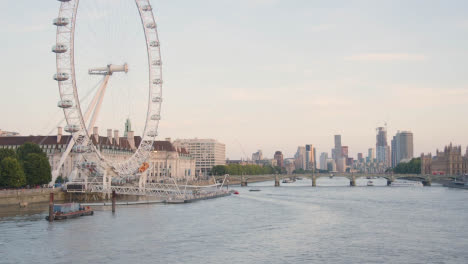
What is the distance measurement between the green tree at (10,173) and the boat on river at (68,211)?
603 inches

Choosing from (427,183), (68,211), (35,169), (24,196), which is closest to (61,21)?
(68,211)

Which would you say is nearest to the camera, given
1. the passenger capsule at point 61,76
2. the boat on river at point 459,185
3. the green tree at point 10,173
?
the passenger capsule at point 61,76

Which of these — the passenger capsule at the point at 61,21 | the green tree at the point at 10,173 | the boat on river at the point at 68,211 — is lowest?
the boat on river at the point at 68,211

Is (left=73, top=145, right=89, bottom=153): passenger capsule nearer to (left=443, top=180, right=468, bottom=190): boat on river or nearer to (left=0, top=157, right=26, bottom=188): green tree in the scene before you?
(left=0, top=157, right=26, bottom=188): green tree

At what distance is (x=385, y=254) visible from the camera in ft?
133

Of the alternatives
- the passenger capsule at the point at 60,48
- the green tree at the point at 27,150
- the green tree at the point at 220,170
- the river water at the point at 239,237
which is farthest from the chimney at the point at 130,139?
the passenger capsule at the point at 60,48

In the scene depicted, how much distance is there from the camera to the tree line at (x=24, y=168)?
246 ft

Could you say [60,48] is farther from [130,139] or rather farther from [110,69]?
[130,139]

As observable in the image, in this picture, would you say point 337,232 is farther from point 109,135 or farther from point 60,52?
point 109,135

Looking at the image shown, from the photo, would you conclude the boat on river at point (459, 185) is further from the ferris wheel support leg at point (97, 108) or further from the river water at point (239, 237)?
the ferris wheel support leg at point (97, 108)

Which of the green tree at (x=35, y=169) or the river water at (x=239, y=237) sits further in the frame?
the green tree at (x=35, y=169)

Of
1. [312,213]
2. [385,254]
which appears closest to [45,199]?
[312,213]

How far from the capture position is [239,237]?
48.0 metres

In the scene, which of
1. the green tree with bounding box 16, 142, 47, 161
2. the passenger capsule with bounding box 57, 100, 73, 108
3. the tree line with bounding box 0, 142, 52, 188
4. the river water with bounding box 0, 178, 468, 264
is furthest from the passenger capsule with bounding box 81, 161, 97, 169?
the passenger capsule with bounding box 57, 100, 73, 108
